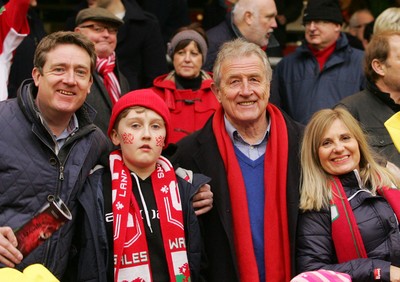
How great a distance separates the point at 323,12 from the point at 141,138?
3414 millimetres

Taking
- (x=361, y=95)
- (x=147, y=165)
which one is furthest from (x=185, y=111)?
(x=147, y=165)

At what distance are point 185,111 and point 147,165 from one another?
6.66ft

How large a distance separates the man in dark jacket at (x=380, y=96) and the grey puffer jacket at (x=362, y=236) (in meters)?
0.94

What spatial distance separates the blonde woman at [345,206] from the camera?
4781 millimetres

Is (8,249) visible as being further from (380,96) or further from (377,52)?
(377,52)

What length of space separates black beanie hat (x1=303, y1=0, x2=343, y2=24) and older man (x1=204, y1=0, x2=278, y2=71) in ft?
1.06

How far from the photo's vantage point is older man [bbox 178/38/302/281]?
4.98 m

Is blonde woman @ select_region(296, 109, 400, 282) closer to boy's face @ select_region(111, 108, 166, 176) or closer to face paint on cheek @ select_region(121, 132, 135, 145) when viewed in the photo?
boy's face @ select_region(111, 108, 166, 176)

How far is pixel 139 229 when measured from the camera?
4.65 meters

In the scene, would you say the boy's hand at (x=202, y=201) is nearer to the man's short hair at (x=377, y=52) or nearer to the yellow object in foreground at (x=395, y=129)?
the yellow object in foreground at (x=395, y=129)

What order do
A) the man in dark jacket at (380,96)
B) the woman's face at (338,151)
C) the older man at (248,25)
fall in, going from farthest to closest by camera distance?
the older man at (248,25)
the man in dark jacket at (380,96)
the woman's face at (338,151)

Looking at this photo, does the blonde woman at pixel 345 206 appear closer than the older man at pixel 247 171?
Yes

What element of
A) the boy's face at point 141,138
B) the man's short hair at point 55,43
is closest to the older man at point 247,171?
the boy's face at point 141,138

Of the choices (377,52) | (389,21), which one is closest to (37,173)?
(377,52)
